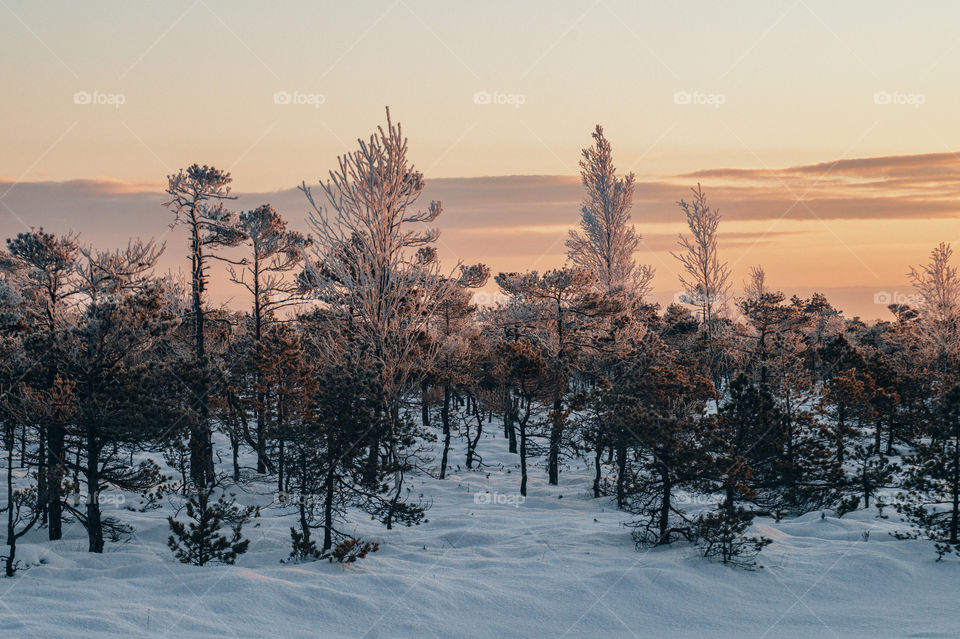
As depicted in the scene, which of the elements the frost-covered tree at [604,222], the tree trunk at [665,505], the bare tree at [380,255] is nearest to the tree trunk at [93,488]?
the bare tree at [380,255]

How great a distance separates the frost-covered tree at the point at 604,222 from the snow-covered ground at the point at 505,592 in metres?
25.6

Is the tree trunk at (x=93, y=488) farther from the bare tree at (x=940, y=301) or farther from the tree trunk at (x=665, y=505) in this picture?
the bare tree at (x=940, y=301)

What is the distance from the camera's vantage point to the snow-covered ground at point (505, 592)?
37.3 feet

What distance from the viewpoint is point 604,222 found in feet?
141

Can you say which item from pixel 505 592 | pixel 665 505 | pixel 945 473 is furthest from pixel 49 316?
pixel 945 473

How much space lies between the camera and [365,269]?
65.0 ft

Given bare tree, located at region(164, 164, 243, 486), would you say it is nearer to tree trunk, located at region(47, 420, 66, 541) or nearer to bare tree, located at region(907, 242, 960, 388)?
tree trunk, located at region(47, 420, 66, 541)

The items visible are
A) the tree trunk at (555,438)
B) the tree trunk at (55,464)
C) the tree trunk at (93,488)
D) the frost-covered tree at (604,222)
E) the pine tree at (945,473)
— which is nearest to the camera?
the pine tree at (945,473)

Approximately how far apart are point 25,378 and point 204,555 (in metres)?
6.75

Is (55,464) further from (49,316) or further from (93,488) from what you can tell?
(49,316)

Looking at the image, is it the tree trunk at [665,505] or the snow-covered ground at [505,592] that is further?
the tree trunk at [665,505]

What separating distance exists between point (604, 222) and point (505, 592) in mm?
32579

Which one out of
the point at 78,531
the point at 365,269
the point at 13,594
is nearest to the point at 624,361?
the point at 365,269

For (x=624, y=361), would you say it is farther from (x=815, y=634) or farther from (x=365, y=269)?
(x=815, y=634)
